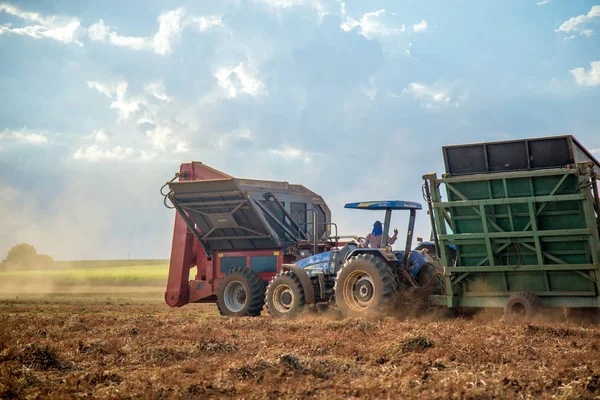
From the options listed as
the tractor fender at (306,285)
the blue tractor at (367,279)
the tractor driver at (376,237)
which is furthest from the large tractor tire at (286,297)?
the tractor driver at (376,237)

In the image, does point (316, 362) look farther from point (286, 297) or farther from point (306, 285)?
point (286, 297)

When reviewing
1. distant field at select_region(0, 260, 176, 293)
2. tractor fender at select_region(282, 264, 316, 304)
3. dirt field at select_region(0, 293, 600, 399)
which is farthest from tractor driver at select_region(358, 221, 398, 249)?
distant field at select_region(0, 260, 176, 293)

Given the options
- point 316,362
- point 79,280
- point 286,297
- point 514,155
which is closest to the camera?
point 316,362

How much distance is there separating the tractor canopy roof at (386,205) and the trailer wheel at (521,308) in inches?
110

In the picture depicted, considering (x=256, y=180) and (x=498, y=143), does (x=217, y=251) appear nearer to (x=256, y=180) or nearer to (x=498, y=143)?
(x=256, y=180)

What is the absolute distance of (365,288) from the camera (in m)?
12.6

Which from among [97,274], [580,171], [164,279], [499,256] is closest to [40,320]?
[499,256]

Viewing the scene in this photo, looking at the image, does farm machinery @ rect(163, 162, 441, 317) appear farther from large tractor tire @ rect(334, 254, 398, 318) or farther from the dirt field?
the dirt field

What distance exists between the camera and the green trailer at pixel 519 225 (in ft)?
35.1

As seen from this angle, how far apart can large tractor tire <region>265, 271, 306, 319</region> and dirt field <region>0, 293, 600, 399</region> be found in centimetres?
277

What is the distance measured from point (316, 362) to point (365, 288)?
517 centimetres

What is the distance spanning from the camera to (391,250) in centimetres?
1305

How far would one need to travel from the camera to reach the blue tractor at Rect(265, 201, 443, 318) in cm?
1228

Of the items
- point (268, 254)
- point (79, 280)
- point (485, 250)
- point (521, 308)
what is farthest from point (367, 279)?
point (79, 280)
